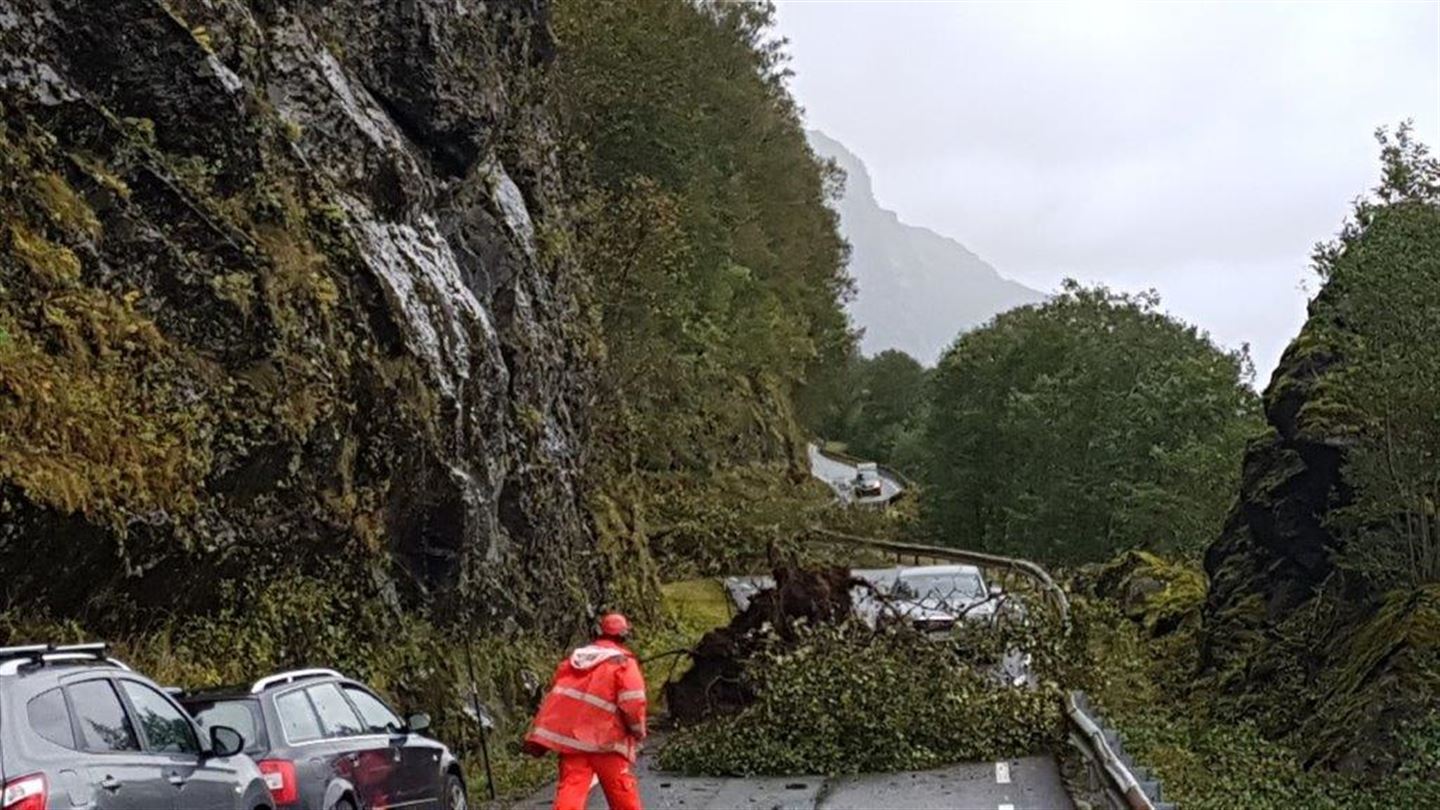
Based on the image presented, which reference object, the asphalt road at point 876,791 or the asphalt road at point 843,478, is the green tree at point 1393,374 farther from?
the asphalt road at point 843,478

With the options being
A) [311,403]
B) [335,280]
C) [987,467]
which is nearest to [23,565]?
[311,403]

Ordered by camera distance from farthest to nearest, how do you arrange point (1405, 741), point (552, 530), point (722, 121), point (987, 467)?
point (987, 467) < point (722, 121) < point (552, 530) < point (1405, 741)

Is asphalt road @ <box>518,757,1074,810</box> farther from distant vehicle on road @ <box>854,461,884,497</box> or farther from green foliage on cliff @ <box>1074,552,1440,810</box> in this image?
distant vehicle on road @ <box>854,461,884,497</box>

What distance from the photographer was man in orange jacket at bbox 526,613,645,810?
11.1 metres

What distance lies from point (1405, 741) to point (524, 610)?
11.1 metres

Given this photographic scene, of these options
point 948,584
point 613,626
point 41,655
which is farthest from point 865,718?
point 41,655

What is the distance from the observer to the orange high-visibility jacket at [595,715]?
11.1 m

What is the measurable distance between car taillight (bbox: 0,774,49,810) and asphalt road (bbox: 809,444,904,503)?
47646 mm

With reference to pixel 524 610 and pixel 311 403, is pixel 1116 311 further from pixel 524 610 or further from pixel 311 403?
pixel 311 403

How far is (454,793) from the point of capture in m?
12.6

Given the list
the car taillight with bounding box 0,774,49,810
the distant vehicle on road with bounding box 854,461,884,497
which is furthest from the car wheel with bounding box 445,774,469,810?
the distant vehicle on road with bounding box 854,461,884,497

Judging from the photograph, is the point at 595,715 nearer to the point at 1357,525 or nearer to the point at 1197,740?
the point at 1197,740

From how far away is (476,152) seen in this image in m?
21.1

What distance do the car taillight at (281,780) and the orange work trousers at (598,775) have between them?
84.2 inches
